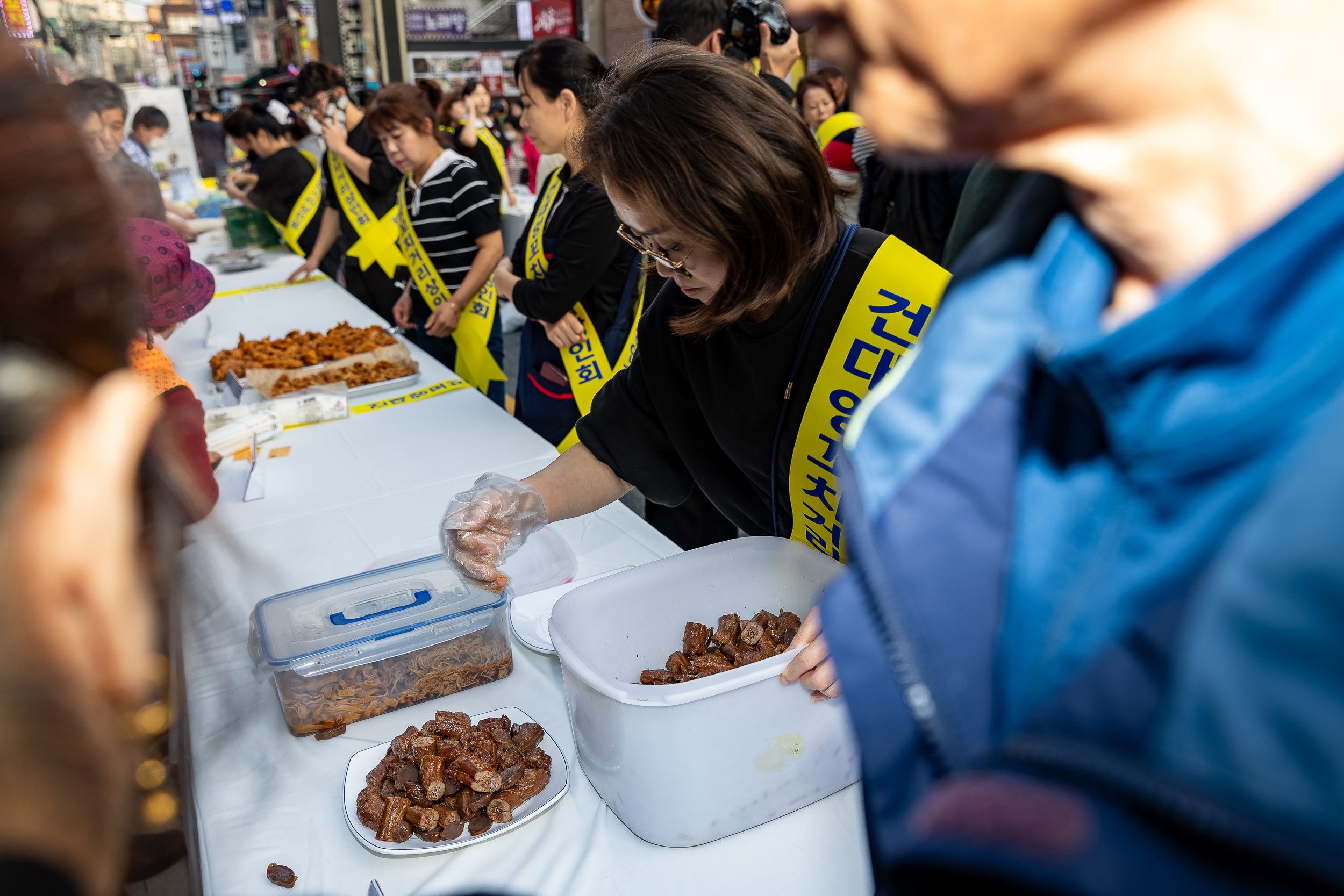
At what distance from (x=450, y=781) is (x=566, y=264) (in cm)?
175

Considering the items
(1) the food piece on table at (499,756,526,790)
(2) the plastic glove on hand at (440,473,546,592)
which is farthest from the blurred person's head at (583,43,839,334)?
(1) the food piece on table at (499,756,526,790)

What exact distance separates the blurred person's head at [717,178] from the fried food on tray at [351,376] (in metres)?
1.54

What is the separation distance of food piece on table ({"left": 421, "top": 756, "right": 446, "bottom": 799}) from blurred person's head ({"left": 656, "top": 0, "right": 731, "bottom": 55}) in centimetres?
275

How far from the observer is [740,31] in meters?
3.21

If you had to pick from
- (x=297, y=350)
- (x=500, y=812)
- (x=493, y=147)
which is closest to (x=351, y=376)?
(x=297, y=350)

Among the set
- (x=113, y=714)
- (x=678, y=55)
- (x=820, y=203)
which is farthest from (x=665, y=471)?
(x=113, y=714)

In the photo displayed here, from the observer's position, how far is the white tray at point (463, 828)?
3.04 feet

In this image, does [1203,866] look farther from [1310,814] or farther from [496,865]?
[496,865]

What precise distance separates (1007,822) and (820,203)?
3.44 ft

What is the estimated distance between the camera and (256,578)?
0.81 metres

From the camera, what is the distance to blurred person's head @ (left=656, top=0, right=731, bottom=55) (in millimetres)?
3014

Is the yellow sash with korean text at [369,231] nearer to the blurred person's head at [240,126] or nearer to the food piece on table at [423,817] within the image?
the blurred person's head at [240,126]

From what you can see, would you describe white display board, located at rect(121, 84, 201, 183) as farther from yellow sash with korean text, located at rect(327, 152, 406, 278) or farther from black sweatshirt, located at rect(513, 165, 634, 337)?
black sweatshirt, located at rect(513, 165, 634, 337)

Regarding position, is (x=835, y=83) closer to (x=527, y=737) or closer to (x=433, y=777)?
(x=527, y=737)
